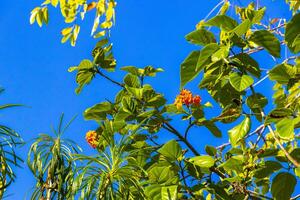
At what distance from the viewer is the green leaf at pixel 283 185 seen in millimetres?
2520

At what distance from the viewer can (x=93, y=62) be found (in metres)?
2.81

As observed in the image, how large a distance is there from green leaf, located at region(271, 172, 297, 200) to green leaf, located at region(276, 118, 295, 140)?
1.10 feet

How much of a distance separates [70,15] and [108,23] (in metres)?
0.29

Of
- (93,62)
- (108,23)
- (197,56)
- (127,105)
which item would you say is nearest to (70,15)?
(108,23)

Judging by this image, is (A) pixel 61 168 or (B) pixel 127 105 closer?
(A) pixel 61 168

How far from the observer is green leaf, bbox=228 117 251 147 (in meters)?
2.43

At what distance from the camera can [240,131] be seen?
244cm

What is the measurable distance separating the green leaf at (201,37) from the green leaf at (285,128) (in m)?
0.43

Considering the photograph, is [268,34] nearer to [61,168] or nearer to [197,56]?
[197,56]

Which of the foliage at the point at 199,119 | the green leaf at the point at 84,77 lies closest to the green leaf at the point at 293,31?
the foliage at the point at 199,119

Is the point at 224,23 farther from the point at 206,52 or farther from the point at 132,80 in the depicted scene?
the point at 132,80

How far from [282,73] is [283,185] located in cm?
47

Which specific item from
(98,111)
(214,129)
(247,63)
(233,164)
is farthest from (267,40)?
(98,111)

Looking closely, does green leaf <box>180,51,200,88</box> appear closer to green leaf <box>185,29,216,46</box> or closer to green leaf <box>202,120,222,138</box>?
green leaf <box>185,29,216,46</box>
